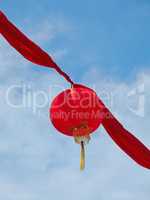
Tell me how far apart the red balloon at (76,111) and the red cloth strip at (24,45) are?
1.26 ft

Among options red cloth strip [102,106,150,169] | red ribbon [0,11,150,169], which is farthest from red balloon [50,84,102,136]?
red cloth strip [102,106,150,169]

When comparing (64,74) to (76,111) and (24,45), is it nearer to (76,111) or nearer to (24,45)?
(24,45)

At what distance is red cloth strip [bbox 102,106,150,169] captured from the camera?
18.0 feet

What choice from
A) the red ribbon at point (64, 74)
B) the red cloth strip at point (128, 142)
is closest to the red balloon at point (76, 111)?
the red ribbon at point (64, 74)

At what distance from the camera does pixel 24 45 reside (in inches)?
203

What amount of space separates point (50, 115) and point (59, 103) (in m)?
0.13

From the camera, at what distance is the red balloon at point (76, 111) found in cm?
469

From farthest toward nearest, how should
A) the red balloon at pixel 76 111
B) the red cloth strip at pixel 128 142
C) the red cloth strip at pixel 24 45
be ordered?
the red cloth strip at pixel 128 142 < the red cloth strip at pixel 24 45 < the red balloon at pixel 76 111

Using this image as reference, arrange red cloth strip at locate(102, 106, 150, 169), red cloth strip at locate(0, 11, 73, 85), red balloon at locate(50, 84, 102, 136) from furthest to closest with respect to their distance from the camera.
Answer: red cloth strip at locate(102, 106, 150, 169)
red cloth strip at locate(0, 11, 73, 85)
red balloon at locate(50, 84, 102, 136)

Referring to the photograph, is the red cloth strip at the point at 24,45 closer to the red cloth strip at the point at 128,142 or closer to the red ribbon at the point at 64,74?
the red ribbon at the point at 64,74

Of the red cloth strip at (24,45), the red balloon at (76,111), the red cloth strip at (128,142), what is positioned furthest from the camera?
the red cloth strip at (128,142)

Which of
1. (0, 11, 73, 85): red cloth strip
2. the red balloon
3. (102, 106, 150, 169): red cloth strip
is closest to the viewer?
the red balloon

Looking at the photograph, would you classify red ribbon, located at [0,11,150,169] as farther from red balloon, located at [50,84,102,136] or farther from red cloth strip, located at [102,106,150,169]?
red balloon, located at [50,84,102,136]

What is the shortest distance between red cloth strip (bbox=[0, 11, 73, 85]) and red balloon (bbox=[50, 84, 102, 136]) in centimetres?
38
